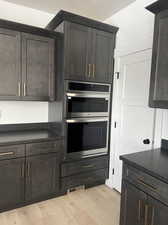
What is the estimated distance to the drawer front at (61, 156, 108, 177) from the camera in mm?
2447

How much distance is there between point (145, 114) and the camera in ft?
7.20

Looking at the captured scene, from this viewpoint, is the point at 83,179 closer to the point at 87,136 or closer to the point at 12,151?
the point at 87,136

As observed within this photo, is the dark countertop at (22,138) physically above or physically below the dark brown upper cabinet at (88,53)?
below

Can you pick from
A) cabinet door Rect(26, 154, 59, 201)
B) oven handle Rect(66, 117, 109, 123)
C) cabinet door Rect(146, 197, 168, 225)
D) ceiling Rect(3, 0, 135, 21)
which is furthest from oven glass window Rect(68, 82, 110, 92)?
cabinet door Rect(146, 197, 168, 225)

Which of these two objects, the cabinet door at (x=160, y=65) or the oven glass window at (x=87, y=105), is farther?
the oven glass window at (x=87, y=105)

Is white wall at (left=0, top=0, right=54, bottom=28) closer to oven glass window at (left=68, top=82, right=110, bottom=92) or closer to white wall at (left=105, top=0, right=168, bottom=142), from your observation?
white wall at (left=105, top=0, right=168, bottom=142)

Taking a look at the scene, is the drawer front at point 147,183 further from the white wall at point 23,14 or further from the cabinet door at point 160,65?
the white wall at point 23,14

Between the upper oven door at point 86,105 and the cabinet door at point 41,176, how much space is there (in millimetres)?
684

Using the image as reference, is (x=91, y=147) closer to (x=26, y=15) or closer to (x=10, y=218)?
(x=10, y=218)

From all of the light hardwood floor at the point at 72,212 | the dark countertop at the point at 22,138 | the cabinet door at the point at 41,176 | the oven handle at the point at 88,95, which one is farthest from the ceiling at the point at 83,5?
the light hardwood floor at the point at 72,212

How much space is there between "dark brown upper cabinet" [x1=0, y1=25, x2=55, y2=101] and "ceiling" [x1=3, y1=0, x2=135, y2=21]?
597 millimetres

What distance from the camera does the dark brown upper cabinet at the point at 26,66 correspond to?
217cm

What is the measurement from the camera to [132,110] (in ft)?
7.87

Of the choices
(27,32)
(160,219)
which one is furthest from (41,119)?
(160,219)
